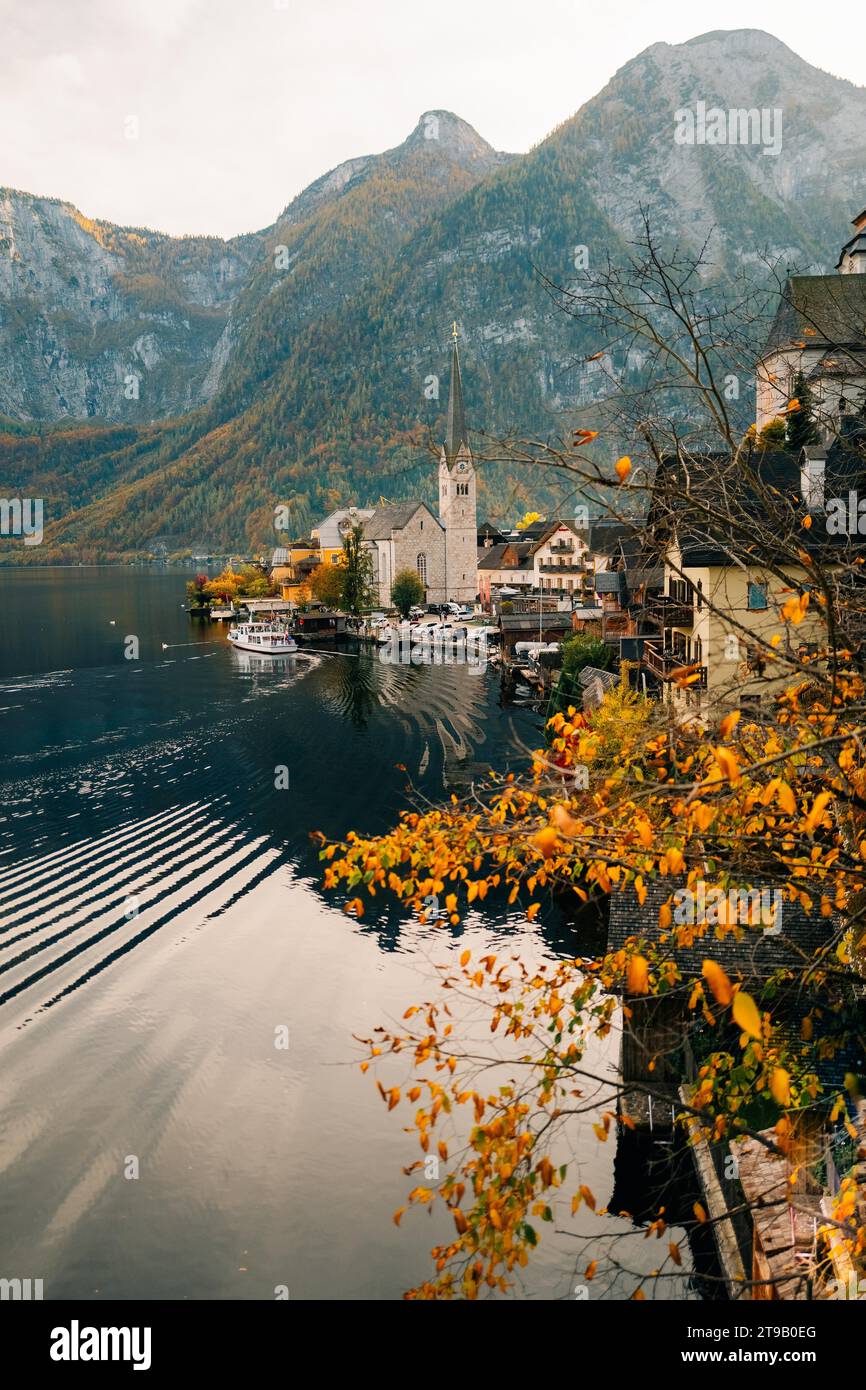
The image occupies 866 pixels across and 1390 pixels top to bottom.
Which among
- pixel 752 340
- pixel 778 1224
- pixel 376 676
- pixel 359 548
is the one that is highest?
pixel 359 548

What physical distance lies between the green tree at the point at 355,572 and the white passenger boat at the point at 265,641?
47.9 feet

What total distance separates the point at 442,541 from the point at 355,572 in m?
15.8

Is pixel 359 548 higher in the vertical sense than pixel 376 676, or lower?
higher

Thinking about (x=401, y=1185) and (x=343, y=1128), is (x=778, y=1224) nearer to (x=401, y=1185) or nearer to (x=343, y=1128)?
(x=401, y=1185)

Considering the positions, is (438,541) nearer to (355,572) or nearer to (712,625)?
(355,572)

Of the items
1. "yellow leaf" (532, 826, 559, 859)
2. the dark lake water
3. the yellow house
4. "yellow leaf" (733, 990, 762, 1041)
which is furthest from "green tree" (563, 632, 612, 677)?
"yellow leaf" (733, 990, 762, 1041)

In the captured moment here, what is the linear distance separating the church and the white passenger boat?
27.3 m

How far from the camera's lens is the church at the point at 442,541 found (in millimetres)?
119375

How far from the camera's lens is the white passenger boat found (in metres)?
88.6

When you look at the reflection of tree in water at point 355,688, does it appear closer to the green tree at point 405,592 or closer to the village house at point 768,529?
the village house at point 768,529

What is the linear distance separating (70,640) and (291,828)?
66.8 meters

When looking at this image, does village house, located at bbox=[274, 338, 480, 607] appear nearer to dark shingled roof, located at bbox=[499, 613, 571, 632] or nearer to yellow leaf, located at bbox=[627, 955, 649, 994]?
dark shingled roof, located at bbox=[499, 613, 571, 632]

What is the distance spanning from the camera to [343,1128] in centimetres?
1816
